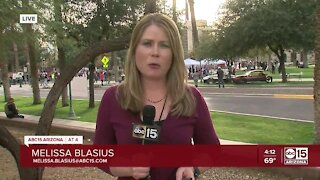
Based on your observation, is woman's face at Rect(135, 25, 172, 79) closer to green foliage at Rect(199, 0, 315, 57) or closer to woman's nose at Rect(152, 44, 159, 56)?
woman's nose at Rect(152, 44, 159, 56)

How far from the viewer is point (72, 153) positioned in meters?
2.90

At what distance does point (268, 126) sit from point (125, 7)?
374 inches

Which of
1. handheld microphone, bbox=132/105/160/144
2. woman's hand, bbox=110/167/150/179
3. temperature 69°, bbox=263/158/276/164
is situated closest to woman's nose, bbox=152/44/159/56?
handheld microphone, bbox=132/105/160/144

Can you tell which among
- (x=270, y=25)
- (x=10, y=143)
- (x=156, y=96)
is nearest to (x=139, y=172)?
(x=156, y=96)

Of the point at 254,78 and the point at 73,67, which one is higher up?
the point at 73,67

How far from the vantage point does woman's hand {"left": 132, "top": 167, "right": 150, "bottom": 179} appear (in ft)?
6.79

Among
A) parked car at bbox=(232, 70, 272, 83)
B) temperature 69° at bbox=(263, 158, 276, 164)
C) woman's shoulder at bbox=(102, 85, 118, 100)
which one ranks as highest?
woman's shoulder at bbox=(102, 85, 118, 100)

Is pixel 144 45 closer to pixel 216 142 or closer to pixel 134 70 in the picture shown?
pixel 134 70

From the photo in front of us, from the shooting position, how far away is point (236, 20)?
109 feet

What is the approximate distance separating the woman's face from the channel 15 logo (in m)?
1.45

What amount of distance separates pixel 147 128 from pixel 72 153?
40.9 inches

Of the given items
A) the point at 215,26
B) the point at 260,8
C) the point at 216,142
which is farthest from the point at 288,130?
the point at 215,26

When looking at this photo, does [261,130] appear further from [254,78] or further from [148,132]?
[254,78]

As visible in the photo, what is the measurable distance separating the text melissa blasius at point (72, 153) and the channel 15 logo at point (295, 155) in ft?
4.67
